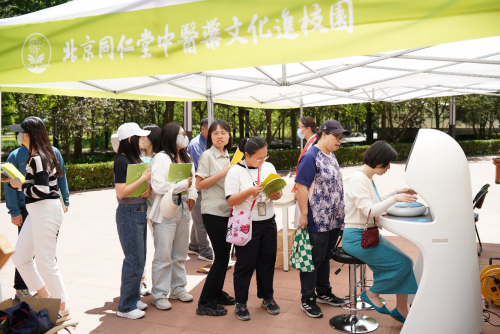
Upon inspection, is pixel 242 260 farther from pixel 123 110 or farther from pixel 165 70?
pixel 123 110

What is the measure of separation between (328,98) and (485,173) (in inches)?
365

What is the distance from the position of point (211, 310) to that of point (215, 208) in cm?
93

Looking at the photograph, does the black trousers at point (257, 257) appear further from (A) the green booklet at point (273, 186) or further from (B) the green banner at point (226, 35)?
(B) the green banner at point (226, 35)

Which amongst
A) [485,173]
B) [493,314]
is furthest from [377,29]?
[485,173]

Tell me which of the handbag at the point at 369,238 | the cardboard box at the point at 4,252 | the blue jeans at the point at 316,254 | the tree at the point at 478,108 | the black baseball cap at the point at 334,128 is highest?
the tree at the point at 478,108

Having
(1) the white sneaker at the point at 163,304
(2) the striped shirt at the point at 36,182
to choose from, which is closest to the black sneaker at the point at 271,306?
(1) the white sneaker at the point at 163,304

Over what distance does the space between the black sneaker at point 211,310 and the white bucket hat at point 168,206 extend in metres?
0.87

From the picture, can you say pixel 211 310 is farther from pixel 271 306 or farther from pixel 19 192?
pixel 19 192

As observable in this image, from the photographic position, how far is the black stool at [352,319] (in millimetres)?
3746

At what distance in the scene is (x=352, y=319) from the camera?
3877 mm

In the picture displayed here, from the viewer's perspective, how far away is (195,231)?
19.8 feet

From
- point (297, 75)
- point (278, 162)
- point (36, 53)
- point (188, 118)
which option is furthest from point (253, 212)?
point (278, 162)

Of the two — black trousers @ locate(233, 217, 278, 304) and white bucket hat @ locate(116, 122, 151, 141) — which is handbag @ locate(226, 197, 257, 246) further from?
white bucket hat @ locate(116, 122, 151, 141)

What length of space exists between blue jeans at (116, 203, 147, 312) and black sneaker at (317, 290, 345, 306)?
1.73m
